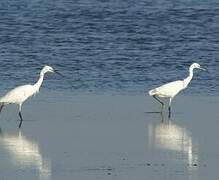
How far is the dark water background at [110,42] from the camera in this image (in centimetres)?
2188

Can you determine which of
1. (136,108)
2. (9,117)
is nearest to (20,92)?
(9,117)

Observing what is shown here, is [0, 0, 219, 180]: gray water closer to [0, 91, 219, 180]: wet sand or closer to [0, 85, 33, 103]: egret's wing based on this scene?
[0, 91, 219, 180]: wet sand

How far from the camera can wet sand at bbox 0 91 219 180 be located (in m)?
12.5

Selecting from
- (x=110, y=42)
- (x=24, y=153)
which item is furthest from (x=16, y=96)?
(x=110, y=42)

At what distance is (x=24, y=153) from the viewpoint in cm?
1375

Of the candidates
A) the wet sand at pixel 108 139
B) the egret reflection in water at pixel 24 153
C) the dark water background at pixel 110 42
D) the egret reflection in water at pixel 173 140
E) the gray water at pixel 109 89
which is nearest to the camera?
the wet sand at pixel 108 139

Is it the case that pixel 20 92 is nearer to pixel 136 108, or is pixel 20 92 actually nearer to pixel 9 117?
pixel 9 117

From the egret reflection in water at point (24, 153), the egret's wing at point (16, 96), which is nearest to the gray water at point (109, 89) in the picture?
the egret reflection in water at point (24, 153)

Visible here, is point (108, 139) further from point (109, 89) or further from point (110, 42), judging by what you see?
point (110, 42)

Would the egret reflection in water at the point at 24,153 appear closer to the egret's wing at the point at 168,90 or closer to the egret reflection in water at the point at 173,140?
the egret reflection in water at the point at 173,140

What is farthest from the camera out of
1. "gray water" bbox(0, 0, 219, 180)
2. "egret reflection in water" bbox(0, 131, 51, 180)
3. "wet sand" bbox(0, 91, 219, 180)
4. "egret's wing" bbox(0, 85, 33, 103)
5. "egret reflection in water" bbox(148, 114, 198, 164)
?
"egret's wing" bbox(0, 85, 33, 103)

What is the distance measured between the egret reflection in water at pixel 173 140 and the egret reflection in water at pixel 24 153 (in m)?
1.79

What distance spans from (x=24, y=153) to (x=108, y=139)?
1554 millimetres

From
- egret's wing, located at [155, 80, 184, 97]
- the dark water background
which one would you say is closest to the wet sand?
egret's wing, located at [155, 80, 184, 97]
